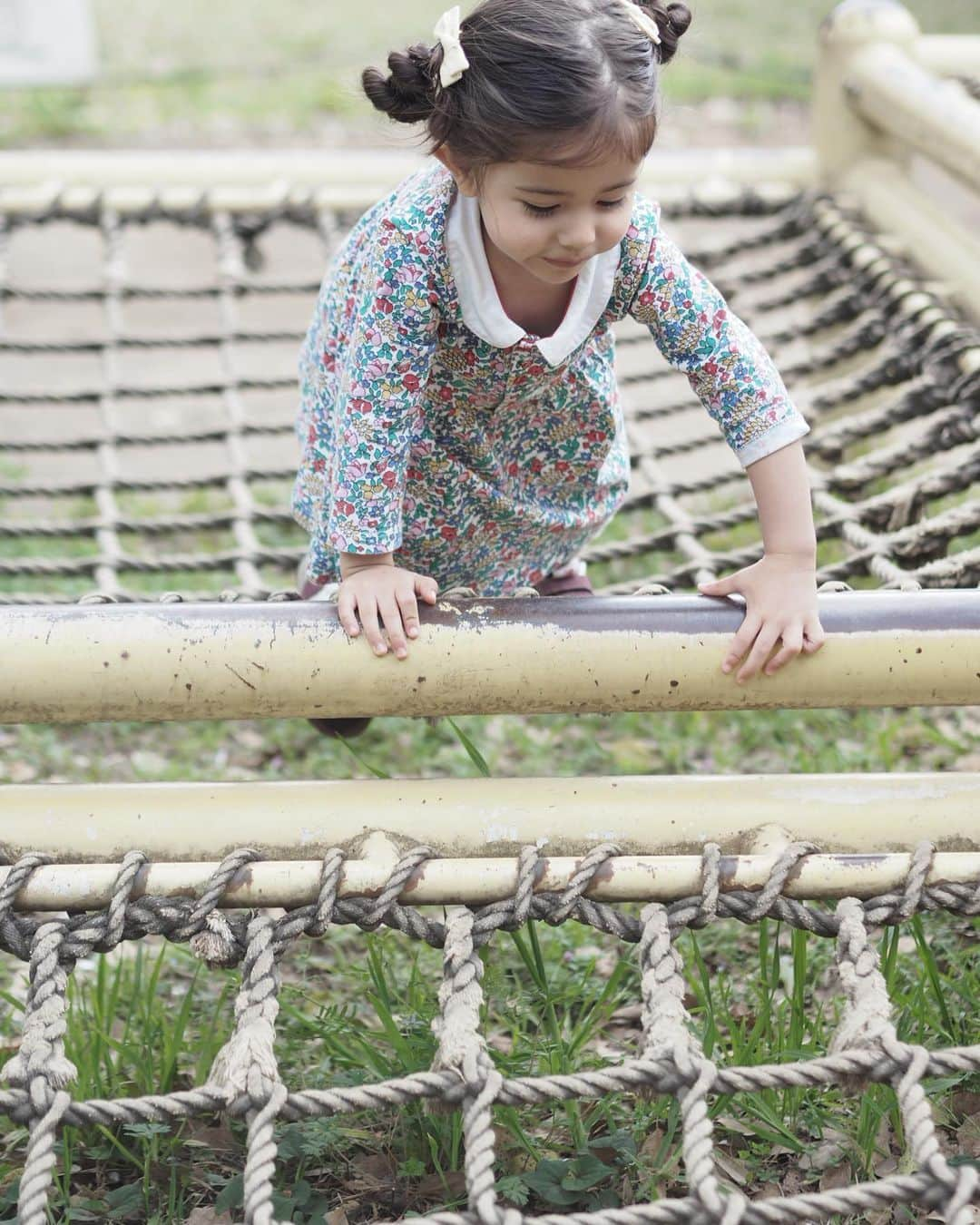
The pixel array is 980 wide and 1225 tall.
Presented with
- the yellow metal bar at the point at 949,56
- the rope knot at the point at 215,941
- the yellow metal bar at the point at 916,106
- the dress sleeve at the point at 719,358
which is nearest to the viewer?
the rope knot at the point at 215,941

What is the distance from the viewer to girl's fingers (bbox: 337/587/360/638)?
3.94 ft

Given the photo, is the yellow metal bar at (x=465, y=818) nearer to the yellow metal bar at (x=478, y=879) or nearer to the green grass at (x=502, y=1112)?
the yellow metal bar at (x=478, y=879)

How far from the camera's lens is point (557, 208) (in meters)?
1.22

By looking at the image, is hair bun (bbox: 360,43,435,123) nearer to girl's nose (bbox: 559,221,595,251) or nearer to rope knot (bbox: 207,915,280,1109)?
girl's nose (bbox: 559,221,595,251)

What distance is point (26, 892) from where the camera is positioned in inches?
45.3

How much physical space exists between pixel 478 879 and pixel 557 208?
1.75 feet

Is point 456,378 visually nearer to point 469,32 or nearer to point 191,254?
point 469,32

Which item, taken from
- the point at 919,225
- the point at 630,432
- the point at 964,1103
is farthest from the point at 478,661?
the point at 919,225

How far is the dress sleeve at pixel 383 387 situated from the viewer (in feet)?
4.45

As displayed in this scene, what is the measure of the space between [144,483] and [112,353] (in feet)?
1.37

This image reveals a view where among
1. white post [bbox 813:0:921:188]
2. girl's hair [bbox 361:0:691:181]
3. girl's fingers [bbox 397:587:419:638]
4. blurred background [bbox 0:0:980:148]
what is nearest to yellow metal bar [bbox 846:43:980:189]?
white post [bbox 813:0:921:188]

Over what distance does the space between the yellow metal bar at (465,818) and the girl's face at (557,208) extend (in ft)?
1.43

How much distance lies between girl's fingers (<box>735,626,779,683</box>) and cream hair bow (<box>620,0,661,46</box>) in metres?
0.49

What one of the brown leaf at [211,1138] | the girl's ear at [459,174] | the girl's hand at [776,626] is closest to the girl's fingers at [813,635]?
the girl's hand at [776,626]
